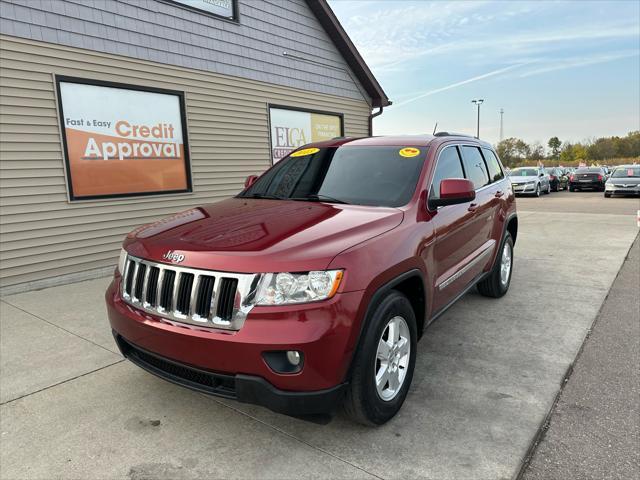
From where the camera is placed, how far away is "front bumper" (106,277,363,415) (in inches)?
86.4

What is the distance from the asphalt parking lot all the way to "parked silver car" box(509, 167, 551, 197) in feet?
66.4

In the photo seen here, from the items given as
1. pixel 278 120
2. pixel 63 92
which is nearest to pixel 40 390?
pixel 63 92

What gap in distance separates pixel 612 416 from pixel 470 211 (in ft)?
6.06

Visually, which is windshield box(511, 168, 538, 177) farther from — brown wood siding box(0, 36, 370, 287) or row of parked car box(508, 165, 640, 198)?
brown wood siding box(0, 36, 370, 287)

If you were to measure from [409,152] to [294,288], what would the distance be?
1.82 metres

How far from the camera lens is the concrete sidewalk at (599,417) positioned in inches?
92.0

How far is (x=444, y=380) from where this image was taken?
3.28 meters

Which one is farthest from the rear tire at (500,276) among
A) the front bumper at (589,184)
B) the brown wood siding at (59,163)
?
the front bumper at (589,184)

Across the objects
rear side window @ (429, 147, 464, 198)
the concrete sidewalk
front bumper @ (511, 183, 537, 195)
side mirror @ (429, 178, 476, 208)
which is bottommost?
the concrete sidewalk

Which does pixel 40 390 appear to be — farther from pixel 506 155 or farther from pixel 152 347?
pixel 506 155

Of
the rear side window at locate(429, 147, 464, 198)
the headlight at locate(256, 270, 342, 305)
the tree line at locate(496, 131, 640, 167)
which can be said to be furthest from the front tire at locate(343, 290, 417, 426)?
the tree line at locate(496, 131, 640, 167)

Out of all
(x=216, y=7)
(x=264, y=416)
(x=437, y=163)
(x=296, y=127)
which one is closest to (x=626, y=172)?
(x=296, y=127)

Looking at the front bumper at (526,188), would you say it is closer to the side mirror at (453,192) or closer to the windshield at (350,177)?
the windshield at (350,177)

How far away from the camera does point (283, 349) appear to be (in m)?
2.18
